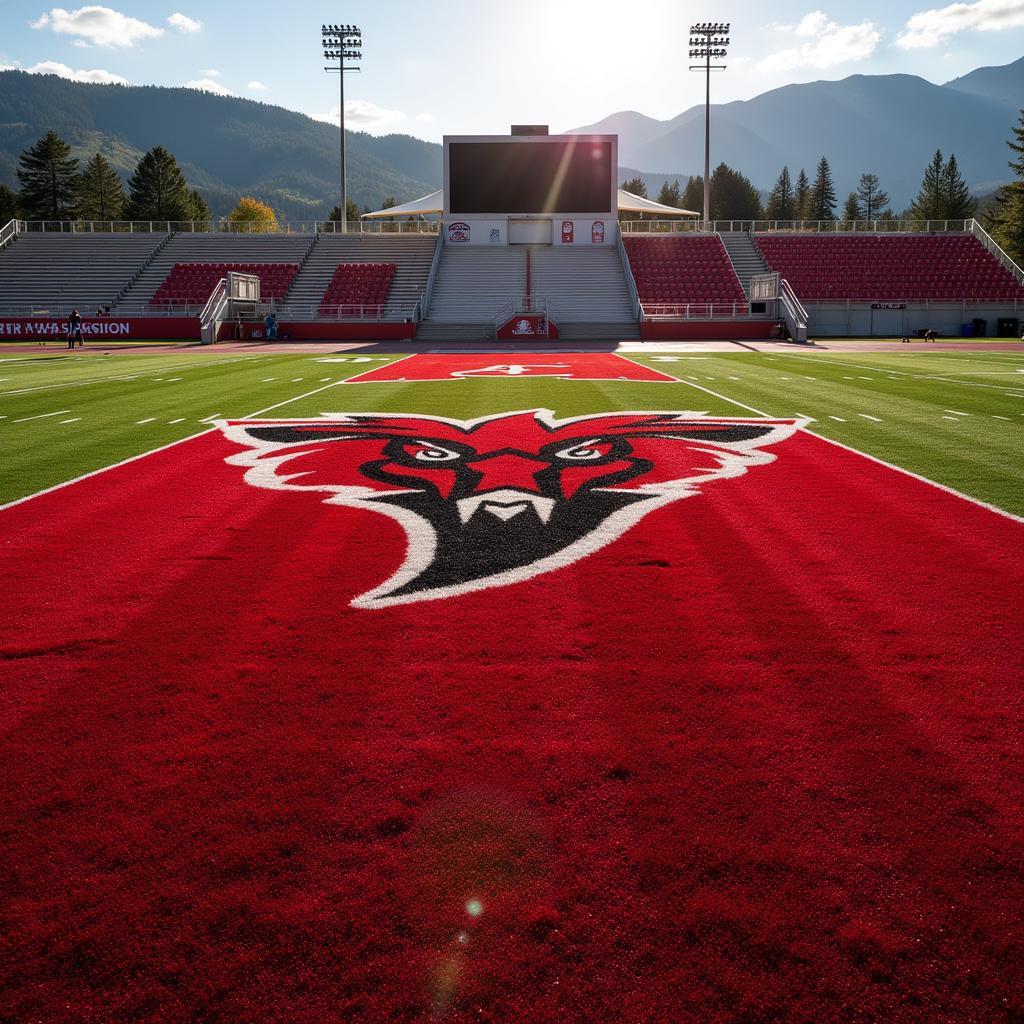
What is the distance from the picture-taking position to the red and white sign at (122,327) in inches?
1778

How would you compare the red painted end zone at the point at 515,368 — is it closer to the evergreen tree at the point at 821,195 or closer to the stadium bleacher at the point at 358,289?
the stadium bleacher at the point at 358,289

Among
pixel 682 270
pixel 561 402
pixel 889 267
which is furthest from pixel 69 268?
pixel 889 267

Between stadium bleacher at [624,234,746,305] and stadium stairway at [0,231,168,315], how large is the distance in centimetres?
3273

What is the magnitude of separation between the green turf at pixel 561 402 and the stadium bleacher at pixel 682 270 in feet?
79.9

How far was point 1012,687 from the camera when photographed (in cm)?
416

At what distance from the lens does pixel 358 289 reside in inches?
2052

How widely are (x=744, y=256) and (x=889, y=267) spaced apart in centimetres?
895

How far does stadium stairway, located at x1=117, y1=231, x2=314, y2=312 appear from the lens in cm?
5434

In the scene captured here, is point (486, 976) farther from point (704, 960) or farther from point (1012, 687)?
point (1012, 687)

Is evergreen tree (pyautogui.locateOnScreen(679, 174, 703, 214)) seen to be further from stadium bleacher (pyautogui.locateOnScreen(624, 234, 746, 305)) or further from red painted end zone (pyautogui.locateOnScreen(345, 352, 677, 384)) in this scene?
red painted end zone (pyautogui.locateOnScreen(345, 352, 677, 384))

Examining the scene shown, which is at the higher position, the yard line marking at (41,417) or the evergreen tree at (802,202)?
the evergreen tree at (802,202)

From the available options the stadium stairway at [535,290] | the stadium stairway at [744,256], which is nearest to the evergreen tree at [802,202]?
the stadium stairway at [744,256]

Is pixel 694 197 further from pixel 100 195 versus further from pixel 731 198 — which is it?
pixel 100 195

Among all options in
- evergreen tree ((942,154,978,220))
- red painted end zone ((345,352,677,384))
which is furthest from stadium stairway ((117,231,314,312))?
evergreen tree ((942,154,978,220))
